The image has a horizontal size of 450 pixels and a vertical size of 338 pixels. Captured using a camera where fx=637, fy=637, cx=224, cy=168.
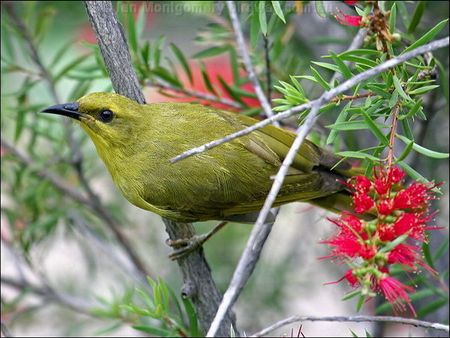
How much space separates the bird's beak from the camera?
2.37 m

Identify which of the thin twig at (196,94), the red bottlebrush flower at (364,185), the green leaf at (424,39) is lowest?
the red bottlebrush flower at (364,185)

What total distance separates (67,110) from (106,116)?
0.50ft

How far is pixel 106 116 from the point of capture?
Result: 2.46 m

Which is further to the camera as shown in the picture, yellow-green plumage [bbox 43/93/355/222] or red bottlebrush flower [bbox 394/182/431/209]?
yellow-green plumage [bbox 43/93/355/222]

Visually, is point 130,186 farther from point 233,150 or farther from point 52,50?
point 52,50

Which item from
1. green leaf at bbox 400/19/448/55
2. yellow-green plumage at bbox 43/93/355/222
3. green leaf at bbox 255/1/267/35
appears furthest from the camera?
yellow-green plumage at bbox 43/93/355/222

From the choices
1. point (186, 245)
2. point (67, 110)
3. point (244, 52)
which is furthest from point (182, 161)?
point (244, 52)

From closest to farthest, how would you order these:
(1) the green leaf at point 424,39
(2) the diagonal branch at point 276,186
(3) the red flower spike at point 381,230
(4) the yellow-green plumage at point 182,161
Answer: (2) the diagonal branch at point 276,186, (3) the red flower spike at point 381,230, (1) the green leaf at point 424,39, (4) the yellow-green plumage at point 182,161

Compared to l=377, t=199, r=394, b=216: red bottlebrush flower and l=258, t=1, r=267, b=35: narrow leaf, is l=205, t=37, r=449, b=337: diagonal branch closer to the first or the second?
l=377, t=199, r=394, b=216: red bottlebrush flower

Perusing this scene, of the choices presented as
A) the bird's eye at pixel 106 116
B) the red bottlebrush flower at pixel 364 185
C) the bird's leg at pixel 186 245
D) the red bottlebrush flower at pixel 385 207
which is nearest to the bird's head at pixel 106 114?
the bird's eye at pixel 106 116

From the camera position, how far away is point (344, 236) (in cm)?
177

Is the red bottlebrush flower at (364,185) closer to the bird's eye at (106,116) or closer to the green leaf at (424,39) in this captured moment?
the green leaf at (424,39)

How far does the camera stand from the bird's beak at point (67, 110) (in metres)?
2.37

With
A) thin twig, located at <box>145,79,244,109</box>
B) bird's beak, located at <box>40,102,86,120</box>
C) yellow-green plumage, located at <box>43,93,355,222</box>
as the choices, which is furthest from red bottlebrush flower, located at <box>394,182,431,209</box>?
thin twig, located at <box>145,79,244,109</box>
